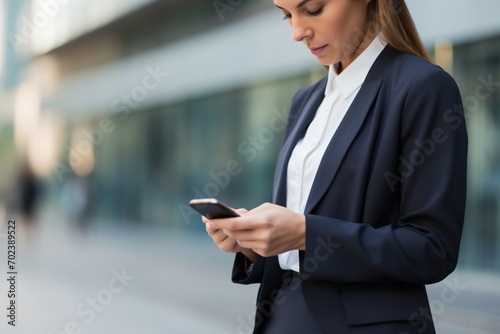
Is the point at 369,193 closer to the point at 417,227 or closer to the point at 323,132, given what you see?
the point at 417,227

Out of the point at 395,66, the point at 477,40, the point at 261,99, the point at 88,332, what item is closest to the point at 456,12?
the point at 477,40

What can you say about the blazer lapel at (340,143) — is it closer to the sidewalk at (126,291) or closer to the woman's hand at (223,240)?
the woman's hand at (223,240)

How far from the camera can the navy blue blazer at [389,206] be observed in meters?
1.22

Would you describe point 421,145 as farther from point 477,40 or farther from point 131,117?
point 131,117

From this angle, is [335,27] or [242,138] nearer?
[335,27]

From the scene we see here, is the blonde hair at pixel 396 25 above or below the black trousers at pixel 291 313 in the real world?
above

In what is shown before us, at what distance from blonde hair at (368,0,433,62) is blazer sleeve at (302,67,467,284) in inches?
6.9

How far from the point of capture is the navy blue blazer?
1.22 m

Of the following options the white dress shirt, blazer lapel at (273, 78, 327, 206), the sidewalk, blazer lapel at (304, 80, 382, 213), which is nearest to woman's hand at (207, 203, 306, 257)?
blazer lapel at (304, 80, 382, 213)

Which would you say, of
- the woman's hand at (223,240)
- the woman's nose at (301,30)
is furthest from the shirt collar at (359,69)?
the woman's hand at (223,240)

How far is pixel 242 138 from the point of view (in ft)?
40.4

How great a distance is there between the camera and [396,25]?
1406 millimetres

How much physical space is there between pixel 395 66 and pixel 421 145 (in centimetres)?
23

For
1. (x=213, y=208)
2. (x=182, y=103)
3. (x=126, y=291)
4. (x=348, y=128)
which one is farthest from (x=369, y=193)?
(x=182, y=103)
